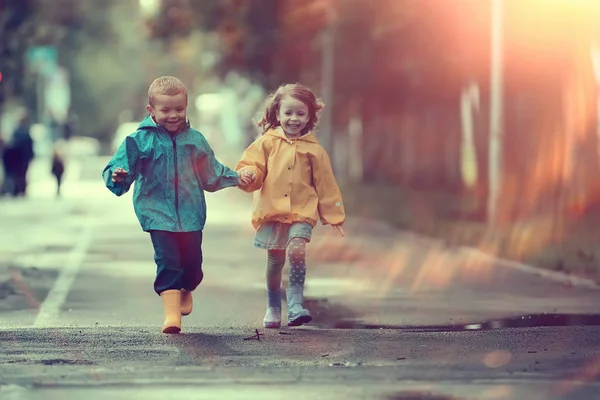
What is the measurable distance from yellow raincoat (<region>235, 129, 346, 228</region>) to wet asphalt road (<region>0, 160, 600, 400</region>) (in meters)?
0.73

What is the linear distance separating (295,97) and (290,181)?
54cm

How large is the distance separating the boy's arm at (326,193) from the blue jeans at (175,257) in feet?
2.82

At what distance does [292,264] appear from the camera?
33.9 feet

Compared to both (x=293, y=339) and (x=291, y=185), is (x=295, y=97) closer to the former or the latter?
(x=291, y=185)

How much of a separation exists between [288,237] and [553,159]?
23.7 meters

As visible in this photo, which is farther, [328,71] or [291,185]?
[328,71]

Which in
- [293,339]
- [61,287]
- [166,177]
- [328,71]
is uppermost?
[328,71]

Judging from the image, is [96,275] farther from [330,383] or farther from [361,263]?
[330,383]

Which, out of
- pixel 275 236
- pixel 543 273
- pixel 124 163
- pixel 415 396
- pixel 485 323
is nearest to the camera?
pixel 415 396

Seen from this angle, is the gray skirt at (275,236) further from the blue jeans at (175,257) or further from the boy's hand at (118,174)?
the boy's hand at (118,174)

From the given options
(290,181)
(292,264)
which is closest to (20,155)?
(292,264)

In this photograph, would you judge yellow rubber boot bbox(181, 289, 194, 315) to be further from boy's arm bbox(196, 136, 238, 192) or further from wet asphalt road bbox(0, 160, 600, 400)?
boy's arm bbox(196, 136, 238, 192)

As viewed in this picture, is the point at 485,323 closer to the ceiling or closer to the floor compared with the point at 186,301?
closer to the floor

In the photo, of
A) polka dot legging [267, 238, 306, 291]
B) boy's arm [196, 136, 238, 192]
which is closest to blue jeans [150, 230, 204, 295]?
boy's arm [196, 136, 238, 192]
